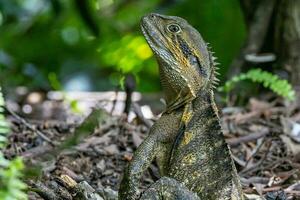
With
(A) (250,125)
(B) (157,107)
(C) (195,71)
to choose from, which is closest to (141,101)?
(B) (157,107)

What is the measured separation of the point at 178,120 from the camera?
4.54 metres

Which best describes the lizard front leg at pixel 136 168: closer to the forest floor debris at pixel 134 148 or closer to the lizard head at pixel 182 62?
the lizard head at pixel 182 62

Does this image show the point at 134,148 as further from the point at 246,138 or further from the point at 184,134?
the point at 184,134

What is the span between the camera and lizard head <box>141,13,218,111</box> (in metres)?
4.57

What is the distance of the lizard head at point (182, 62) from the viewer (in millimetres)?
4566

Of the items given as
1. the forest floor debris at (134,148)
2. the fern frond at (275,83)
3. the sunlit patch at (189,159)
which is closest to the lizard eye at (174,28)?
the sunlit patch at (189,159)

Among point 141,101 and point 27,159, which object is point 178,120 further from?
point 141,101

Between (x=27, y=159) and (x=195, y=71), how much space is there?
141 centimetres

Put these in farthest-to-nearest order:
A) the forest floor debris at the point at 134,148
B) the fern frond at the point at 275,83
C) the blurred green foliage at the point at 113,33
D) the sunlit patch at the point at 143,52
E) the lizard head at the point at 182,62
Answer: the sunlit patch at the point at 143,52
the fern frond at the point at 275,83
the blurred green foliage at the point at 113,33
the forest floor debris at the point at 134,148
the lizard head at the point at 182,62

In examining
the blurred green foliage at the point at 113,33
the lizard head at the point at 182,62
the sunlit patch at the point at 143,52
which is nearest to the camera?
Result: the lizard head at the point at 182,62

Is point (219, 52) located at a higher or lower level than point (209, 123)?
lower

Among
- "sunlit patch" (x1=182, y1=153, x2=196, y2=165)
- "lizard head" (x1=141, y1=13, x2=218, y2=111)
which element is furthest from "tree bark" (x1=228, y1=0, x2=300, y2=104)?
"sunlit patch" (x1=182, y1=153, x2=196, y2=165)

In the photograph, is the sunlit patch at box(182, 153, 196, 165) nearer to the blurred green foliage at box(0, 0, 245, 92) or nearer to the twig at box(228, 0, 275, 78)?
the blurred green foliage at box(0, 0, 245, 92)

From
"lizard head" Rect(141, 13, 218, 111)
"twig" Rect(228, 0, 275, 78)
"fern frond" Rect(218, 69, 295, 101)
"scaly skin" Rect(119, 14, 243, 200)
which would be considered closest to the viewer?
"scaly skin" Rect(119, 14, 243, 200)
